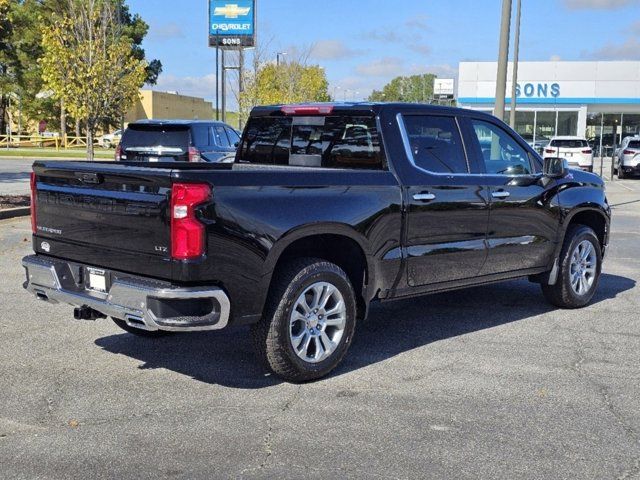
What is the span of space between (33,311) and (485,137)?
14.1 feet

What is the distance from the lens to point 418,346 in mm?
6309

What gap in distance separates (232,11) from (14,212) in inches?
1248

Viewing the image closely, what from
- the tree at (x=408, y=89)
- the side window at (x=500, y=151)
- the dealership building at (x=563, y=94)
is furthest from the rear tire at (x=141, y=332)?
→ the tree at (x=408, y=89)

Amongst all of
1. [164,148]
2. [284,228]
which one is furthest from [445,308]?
[164,148]

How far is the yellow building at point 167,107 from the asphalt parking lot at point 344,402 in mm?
60245

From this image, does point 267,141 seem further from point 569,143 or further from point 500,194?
point 569,143

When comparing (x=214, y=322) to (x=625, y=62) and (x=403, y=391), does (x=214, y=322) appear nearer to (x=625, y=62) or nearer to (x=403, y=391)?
(x=403, y=391)

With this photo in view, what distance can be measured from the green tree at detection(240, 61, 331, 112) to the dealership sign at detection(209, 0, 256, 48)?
1.81m

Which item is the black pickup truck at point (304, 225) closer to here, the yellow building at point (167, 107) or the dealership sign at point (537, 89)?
the dealership sign at point (537, 89)

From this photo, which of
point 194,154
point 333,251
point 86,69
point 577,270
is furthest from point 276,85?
point 333,251

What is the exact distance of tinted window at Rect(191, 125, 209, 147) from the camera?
1588 centimetres

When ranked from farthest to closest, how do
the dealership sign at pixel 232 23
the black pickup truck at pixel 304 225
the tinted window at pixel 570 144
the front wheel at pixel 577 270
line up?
the dealership sign at pixel 232 23 → the tinted window at pixel 570 144 → the front wheel at pixel 577 270 → the black pickup truck at pixel 304 225

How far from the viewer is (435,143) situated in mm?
6262

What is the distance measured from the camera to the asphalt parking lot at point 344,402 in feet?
13.3
